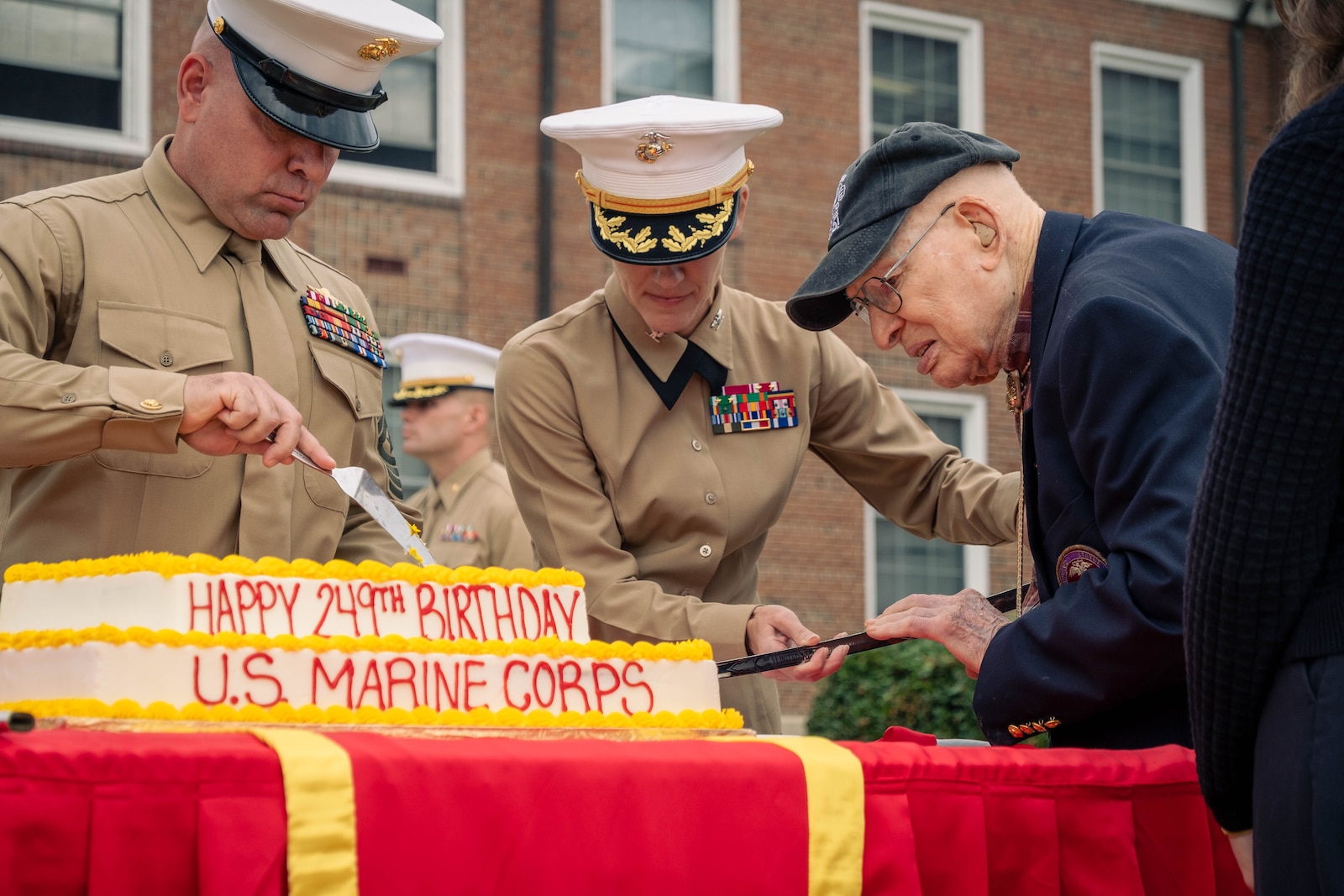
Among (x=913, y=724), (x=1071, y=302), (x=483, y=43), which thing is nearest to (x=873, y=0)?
(x=483, y=43)

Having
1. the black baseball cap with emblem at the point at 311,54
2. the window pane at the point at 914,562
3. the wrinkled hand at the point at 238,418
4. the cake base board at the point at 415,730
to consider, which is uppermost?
the black baseball cap with emblem at the point at 311,54

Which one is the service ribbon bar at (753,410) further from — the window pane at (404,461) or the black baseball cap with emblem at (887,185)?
the window pane at (404,461)

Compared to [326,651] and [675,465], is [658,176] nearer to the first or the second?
[675,465]

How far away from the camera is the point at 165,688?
181 centimetres

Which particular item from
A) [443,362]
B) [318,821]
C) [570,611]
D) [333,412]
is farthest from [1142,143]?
[318,821]

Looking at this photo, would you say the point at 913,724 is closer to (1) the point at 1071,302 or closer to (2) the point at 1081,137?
(1) the point at 1071,302

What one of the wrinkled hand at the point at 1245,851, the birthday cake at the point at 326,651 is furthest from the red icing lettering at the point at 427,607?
the wrinkled hand at the point at 1245,851

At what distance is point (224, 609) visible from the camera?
197 centimetres

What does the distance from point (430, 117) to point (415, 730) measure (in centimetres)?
1077

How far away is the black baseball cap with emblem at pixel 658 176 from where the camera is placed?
3.05 metres

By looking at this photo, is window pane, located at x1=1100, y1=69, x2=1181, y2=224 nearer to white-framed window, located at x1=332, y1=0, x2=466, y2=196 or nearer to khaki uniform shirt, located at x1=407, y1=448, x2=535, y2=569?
white-framed window, located at x1=332, y1=0, x2=466, y2=196

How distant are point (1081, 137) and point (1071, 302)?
1308 centimetres

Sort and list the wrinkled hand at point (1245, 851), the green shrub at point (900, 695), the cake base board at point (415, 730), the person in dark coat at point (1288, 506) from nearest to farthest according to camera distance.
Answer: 1. the person in dark coat at point (1288, 506)
2. the wrinkled hand at point (1245, 851)
3. the cake base board at point (415, 730)
4. the green shrub at point (900, 695)

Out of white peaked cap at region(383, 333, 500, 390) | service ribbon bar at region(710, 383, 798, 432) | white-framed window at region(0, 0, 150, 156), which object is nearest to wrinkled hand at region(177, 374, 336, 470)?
service ribbon bar at region(710, 383, 798, 432)
